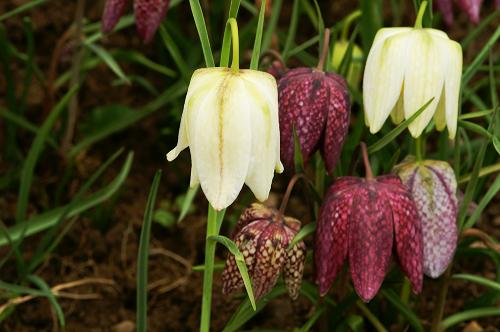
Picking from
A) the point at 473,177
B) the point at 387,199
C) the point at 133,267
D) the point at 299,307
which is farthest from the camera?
the point at 133,267

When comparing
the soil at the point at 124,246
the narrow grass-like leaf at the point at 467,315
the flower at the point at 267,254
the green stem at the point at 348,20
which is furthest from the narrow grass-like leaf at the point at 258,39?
the green stem at the point at 348,20

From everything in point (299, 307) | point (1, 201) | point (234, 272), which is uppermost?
point (234, 272)

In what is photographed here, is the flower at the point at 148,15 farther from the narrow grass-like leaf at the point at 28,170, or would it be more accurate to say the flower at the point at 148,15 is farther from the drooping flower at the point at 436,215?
the drooping flower at the point at 436,215

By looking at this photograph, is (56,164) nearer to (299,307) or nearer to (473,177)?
(299,307)

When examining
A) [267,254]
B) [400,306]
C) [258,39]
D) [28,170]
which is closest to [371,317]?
[400,306]

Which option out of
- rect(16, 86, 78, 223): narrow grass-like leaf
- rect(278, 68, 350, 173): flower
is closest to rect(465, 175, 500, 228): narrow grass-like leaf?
rect(278, 68, 350, 173): flower

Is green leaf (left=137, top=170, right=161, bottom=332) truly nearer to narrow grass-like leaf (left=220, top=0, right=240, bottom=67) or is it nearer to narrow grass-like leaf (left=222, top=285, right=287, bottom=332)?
narrow grass-like leaf (left=222, top=285, right=287, bottom=332)

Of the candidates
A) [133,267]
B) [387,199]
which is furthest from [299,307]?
[387,199]

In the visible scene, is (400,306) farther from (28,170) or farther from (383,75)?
(28,170)
